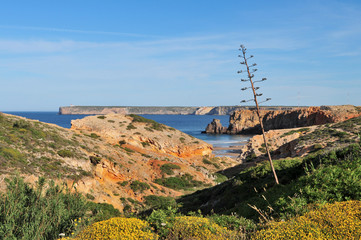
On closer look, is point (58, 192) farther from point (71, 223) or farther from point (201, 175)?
point (201, 175)

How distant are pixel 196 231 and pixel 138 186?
26.6m

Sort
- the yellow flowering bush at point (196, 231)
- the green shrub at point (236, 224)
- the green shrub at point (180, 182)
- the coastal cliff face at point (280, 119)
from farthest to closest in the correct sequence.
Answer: the coastal cliff face at point (280, 119), the green shrub at point (180, 182), the green shrub at point (236, 224), the yellow flowering bush at point (196, 231)

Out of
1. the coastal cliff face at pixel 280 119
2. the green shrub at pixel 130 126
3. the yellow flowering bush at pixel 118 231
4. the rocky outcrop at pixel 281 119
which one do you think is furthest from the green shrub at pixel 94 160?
the coastal cliff face at pixel 280 119

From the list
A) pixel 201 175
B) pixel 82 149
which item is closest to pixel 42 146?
pixel 82 149

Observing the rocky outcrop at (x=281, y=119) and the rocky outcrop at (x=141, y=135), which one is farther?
the rocky outcrop at (x=281, y=119)

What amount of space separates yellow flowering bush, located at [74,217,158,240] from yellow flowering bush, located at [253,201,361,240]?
2935mm

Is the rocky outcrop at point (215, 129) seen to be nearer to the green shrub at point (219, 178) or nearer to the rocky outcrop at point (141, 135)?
the rocky outcrop at point (141, 135)

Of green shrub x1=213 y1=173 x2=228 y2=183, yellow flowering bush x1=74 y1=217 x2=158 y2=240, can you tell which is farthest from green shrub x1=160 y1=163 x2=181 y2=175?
yellow flowering bush x1=74 y1=217 x2=158 y2=240

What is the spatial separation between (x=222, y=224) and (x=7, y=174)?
66.0ft

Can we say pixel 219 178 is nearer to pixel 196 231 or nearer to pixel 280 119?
pixel 196 231

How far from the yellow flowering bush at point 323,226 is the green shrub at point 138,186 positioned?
2666 cm

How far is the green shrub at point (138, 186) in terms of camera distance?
32.3 m

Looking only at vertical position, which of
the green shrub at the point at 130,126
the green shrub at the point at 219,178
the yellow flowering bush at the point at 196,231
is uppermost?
the yellow flowering bush at the point at 196,231

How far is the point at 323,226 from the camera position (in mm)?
6742
